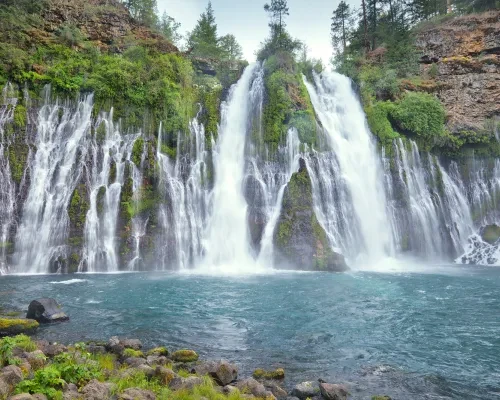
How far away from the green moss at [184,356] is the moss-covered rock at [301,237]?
537 inches

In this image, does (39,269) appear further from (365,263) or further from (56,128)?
(365,263)

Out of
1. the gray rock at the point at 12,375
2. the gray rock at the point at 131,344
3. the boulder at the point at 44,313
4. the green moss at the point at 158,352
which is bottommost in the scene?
the green moss at the point at 158,352

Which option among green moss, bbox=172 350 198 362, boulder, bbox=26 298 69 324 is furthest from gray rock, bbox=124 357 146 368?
boulder, bbox=26 298 69 324

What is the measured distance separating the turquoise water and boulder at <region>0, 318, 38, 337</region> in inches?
11.5

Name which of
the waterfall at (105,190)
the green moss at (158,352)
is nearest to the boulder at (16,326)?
the green moss at (158,352)

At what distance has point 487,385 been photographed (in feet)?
22.8

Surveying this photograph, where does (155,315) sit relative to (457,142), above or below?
below

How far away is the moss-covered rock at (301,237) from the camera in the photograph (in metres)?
20.9

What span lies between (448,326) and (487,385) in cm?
367

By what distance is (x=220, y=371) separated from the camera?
22.2ft

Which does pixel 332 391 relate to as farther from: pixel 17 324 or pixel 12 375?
pixel 17 324

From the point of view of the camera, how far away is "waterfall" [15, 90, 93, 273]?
65.4 feet

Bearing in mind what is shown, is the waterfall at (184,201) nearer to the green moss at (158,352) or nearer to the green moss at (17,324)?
the green moss at (17,324)

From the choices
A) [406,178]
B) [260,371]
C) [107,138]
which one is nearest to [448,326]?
[260,371]
